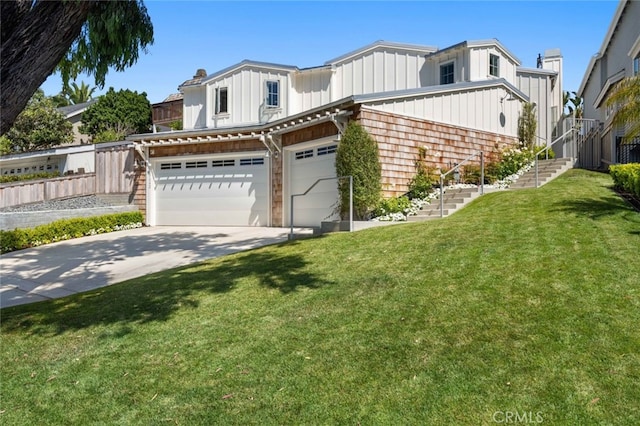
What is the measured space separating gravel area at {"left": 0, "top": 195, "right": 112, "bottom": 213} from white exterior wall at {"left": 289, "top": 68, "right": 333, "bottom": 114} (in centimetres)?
853

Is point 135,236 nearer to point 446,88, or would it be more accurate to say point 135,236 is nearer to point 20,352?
point 20,352

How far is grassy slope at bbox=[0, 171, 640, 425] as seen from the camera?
2906 millimetres

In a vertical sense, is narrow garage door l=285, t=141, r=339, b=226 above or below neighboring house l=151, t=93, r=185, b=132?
below

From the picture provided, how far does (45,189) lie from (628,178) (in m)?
19.3

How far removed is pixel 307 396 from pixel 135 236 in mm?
12424

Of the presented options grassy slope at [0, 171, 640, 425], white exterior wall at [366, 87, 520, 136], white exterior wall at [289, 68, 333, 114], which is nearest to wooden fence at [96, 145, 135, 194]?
white exterior wall at [289, 68, 333, 114]

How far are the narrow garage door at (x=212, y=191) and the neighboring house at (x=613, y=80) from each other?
11.3 m

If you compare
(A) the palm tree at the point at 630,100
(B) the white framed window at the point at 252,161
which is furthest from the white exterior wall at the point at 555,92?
(B) the white framed window at the point at 252,161

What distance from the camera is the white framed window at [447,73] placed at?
1684 centimetres

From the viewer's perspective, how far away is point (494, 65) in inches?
661

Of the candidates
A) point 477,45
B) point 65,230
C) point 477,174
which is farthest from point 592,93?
point 65,230

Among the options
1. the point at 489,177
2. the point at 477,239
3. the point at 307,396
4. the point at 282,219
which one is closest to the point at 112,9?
the point at 307,396

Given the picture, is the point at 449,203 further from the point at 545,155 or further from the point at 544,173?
the point at 545,155

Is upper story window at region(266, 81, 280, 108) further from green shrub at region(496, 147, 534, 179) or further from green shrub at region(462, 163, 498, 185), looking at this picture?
green shrub at region(496, 147, 534, 179)
